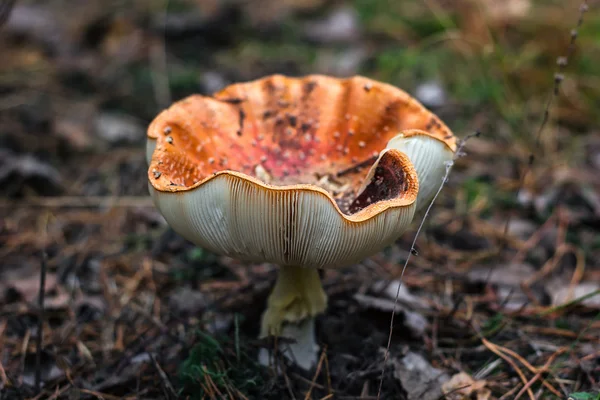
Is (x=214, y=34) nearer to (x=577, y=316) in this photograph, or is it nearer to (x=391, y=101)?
(x=391, y=101)

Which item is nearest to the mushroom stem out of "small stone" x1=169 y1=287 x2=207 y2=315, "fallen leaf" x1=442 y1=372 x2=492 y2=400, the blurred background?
the blurred background

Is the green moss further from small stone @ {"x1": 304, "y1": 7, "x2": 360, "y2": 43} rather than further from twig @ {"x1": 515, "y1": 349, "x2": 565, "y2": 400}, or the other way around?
small stone @ {"x1": 304, "y1": 7, "x2": 360, "y2": 43}

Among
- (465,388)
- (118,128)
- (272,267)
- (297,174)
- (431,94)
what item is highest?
(431,94)

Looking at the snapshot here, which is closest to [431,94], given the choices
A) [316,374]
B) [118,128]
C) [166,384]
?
[118,128]

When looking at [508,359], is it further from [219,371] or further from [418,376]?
[219,371]

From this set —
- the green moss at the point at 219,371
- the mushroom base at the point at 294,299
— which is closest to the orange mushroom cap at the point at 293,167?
the mushroom base at the point at 294,299
